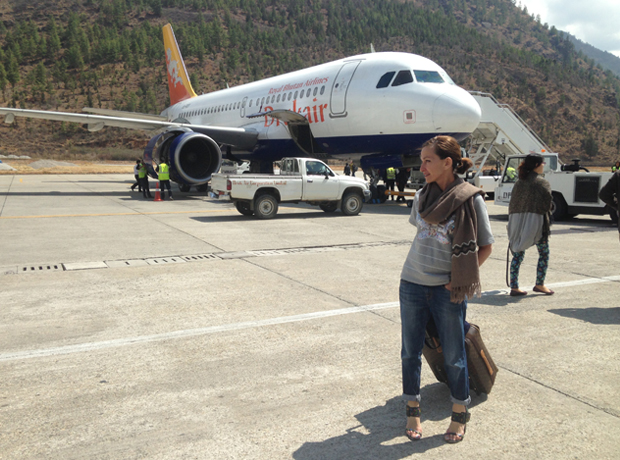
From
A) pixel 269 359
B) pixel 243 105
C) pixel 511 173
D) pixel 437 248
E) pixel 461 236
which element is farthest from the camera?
pixel 243 105

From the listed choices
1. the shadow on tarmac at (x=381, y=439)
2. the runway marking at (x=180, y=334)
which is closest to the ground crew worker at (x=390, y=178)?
the runway marking at (x=180, y=334)

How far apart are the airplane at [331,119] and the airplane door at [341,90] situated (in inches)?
1.2

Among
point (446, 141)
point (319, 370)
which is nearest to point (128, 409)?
point (319, 370)

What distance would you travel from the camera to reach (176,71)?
31.2m

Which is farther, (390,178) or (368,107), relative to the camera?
(390,178)

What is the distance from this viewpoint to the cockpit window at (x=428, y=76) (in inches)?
598

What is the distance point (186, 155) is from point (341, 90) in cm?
669

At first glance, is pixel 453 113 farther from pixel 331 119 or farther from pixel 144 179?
pixel 144 179

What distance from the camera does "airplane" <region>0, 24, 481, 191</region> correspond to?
48.8 feet

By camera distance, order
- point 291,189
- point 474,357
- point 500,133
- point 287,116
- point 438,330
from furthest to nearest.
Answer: point 500,133 → point 287,116 → point 291,189 → point 474,357 → point 438,330

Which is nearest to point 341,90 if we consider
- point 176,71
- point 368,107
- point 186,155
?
point 368,107

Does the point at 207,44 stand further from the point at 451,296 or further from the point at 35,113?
the point at 451,296

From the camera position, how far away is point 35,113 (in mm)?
19172

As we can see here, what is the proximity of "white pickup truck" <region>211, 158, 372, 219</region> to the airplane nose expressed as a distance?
268 cm
